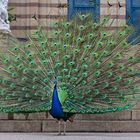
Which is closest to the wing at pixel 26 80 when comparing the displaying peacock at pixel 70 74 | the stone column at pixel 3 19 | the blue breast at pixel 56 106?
the displaying peacock at pixel 70 74

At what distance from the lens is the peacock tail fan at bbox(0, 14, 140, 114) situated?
11609 millimetres

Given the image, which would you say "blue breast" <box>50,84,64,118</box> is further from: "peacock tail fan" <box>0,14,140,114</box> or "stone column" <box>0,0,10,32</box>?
"stone column" <box>0,0,10,32</box>

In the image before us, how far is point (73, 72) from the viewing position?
1175 centimetres

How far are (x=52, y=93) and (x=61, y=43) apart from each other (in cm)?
122

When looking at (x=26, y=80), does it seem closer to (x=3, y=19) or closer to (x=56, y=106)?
(x=56, y=106)

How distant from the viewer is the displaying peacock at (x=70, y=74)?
1156 centimetres

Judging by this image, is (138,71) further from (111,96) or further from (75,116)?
(75,116)

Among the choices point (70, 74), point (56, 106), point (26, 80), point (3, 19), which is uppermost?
point (3, 19)

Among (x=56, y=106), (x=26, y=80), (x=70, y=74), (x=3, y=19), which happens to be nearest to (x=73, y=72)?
(x=70, y=74)

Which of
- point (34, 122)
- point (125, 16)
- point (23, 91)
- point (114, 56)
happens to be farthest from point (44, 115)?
point (125, 16)

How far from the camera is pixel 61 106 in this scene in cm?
1140

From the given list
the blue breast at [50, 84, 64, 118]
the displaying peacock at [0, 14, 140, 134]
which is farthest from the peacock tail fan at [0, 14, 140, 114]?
the blue breast at [50, 84, 64, 118]

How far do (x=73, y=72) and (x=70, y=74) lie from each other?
0.08 meters

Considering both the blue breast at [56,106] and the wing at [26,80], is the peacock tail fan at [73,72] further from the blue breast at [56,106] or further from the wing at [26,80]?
the blue breast at [56,106]
